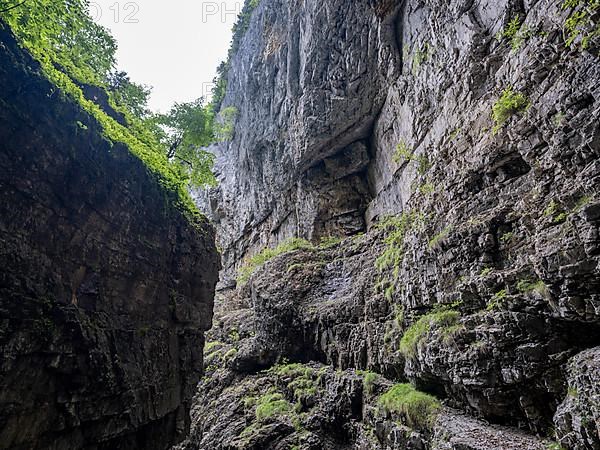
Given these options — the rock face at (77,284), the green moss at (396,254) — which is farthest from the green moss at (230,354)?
the green moss at (396,254)

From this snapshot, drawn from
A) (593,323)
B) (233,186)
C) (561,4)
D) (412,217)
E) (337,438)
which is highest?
(233,186)

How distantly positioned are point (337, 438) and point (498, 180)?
883cm

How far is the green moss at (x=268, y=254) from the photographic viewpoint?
731 inches

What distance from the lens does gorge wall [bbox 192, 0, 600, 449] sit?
554 cm

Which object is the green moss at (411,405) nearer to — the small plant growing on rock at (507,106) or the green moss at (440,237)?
the green moss at (440,237)

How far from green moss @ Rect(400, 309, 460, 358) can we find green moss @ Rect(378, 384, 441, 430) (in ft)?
2.96

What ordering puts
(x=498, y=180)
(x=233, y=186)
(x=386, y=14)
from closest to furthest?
(x=498, y=180)
(x=386, y=14)
(x=233, y=186)

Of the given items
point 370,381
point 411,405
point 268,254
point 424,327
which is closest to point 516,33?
point 424,327

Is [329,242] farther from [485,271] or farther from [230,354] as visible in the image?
[485,271]

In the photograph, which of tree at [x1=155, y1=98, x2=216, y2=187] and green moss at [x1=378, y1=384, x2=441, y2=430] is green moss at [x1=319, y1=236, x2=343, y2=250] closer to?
tree at [x1=155, y1=98, x2=216, y2=187]

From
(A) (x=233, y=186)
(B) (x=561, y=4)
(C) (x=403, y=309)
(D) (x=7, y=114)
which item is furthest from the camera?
(A) (x=233, y=186)

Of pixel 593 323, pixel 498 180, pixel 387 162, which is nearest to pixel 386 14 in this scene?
pixel 387 162

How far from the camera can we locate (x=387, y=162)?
56.3ft

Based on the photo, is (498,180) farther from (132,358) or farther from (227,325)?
(227,325)
